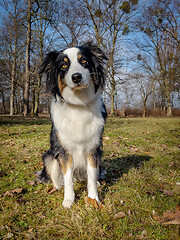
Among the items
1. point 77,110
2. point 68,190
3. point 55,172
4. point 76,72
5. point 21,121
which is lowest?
point 68,190

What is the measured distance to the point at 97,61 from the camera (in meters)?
2.46

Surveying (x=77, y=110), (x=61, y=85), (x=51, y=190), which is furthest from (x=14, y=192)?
(x=61, y=85)

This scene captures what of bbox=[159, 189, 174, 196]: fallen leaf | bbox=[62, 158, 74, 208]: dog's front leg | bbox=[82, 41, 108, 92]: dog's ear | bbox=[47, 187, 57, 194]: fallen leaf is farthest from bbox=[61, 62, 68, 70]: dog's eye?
bbox=[159, 189, 174, 196]: fallen leaf

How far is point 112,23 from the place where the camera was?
1697cm

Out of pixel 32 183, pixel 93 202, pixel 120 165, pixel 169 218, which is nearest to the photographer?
pixel 169 218

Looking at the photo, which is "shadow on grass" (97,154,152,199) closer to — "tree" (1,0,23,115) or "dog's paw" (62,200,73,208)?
"dog's paw" (62,200,73,208)

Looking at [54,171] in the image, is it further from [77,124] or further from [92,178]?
Result: [77,124]

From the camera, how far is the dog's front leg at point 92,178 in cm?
230

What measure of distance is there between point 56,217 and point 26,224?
1.09ft

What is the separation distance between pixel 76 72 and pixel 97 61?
21.6 inches

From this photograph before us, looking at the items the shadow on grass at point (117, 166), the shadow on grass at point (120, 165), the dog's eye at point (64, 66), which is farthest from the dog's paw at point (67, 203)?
the dog's eye at point (64, 66)

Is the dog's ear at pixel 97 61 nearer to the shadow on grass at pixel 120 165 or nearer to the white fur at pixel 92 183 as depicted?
the white fur at pixel 92 183

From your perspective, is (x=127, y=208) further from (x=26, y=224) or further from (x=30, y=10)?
(x=30, y=10)

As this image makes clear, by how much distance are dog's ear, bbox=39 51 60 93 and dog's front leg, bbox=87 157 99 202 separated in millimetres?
1161
